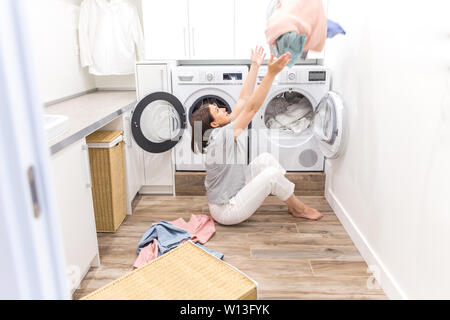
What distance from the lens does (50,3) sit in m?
2.87

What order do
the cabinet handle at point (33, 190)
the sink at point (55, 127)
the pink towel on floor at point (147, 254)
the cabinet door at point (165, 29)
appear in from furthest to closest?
the cabinet door at point (165, 29)
the pink towel on floor at point (147, 254)
the sink at point (55, 127)
the cabinet handle at point (33, 190)

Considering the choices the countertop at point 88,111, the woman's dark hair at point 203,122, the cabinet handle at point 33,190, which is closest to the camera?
the cabinet handle at point 33,190

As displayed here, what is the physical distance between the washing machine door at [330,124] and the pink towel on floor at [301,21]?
25.5 inches

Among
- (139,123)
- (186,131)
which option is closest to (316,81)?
(186,131)

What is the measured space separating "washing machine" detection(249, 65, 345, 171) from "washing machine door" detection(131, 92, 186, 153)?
0.63m

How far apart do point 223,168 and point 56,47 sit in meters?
1.71

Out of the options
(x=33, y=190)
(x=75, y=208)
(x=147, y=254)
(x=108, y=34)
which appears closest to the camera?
(x=33, y=190)

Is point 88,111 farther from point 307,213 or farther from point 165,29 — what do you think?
→ point 307,213

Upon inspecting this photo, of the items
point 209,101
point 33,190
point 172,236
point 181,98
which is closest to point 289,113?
point 209,101

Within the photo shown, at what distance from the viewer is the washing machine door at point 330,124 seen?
2.54m

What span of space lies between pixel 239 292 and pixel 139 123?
1.72 meters

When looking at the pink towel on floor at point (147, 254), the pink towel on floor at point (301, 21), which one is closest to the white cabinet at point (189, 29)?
the pink towel on floor at point (301, 21)

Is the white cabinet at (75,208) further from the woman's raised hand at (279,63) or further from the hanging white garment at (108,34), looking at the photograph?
the hanging white garment at (108,34)

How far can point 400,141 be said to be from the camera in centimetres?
179
